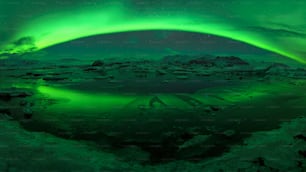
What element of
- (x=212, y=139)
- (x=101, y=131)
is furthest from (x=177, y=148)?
(x=101, y=131)

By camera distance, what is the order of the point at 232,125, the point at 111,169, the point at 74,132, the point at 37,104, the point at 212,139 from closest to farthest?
1. the point at 111,169
2. the point at 212,139
3. the point at 74,132
4. the point at 232,125
5. the point at 37,104

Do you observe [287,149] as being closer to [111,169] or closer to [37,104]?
[111,169]

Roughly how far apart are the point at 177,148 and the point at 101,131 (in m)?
1.66

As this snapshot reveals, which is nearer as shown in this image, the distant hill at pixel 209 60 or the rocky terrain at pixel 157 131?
the rocky terrain at pixel 157 131

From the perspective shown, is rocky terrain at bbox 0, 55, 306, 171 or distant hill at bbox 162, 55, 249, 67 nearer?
rocky terrain at bbox 0, 55, 306, 171

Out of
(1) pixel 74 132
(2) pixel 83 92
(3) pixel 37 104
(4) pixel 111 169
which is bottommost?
(4) pixel 111 169

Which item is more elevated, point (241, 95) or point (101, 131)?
point (241, 95)

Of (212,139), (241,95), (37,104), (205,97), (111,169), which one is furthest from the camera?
(241,95)

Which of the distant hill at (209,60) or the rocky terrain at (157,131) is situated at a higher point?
the distant hill at (209,60)

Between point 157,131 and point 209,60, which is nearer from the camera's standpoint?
point 157,131

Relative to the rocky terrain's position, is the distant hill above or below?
above

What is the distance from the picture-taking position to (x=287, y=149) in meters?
4.37

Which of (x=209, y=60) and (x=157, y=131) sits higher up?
(x=209, y=60)

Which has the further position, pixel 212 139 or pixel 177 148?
pixel 212 139
